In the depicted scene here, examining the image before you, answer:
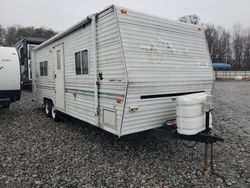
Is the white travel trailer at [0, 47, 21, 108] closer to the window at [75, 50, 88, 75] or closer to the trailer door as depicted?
the trailer door

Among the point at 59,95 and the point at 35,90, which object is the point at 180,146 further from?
the point at 35,90

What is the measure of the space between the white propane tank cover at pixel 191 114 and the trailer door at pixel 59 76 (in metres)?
3.77

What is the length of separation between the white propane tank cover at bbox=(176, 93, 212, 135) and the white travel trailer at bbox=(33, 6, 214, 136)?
599 millimetres

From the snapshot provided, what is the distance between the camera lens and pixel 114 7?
12.7 feet

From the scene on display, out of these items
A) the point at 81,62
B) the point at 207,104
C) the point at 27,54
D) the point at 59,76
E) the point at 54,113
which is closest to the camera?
the point at 207,104

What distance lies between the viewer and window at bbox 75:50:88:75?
4.99 m

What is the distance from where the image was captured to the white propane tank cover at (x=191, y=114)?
3809 millimetres

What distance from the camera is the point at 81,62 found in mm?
5203

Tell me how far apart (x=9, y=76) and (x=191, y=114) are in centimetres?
680

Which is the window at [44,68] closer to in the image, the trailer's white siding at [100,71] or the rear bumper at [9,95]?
the trailer's white siding at [100,71]

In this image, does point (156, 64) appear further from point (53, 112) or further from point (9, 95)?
point (9, 95)

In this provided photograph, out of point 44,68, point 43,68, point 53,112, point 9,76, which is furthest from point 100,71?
point 9,76

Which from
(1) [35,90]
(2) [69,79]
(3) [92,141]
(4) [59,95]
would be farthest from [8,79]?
(3) [92,141]

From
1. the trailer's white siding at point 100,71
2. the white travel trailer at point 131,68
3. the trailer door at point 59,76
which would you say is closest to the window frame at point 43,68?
the trailer's white siding at point 100,71
